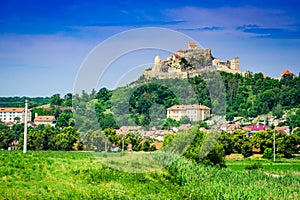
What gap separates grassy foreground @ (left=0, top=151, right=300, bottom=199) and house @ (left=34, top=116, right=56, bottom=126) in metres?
23.7

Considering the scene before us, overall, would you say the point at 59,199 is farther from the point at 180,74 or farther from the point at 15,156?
the point at 180,74

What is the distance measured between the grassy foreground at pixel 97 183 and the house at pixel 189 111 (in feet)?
7.26

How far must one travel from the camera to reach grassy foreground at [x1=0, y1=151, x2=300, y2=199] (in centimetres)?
1140

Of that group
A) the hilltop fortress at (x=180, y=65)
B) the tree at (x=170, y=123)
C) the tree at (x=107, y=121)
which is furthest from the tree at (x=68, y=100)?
the tree at (x=107, y=121)

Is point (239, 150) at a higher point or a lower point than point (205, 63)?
lower

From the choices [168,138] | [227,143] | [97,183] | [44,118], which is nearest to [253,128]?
[227,143]

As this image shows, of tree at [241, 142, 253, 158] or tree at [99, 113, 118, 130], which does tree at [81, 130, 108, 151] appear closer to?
tree at [99, 113, 118, 130]

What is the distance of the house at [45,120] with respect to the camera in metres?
41.1

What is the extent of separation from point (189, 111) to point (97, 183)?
7773 millimetres

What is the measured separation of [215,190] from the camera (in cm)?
1559

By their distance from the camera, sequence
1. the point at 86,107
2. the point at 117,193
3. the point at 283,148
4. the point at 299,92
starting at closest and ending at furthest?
the point at 117,193
the point at 86,107
the point at 283,148
the point at 299,92

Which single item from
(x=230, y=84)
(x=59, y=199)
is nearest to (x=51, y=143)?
(x=59, y=199)

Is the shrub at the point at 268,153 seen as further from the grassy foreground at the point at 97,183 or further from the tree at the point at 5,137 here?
the grassy foreground at the point at 97,183

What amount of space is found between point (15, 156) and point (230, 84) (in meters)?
63.0
